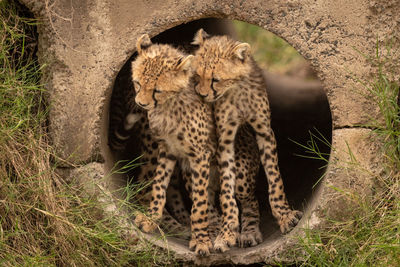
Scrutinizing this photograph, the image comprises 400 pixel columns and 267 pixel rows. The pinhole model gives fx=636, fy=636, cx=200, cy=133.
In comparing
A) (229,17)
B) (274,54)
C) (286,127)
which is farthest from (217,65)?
(274,54)

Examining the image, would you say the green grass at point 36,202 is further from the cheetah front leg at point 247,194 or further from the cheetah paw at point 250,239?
the cheetah front leg at point 247,194

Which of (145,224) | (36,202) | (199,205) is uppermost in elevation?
(36,202)

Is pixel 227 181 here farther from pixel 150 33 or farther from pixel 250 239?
pixel 150 33

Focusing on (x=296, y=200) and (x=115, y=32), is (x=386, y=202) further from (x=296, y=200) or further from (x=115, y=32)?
(x=115, y=32)

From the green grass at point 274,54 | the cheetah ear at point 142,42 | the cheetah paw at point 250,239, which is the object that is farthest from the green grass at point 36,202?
the green grass at point 274,54

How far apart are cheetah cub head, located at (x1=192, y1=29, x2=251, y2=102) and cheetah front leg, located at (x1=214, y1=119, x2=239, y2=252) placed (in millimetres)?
289

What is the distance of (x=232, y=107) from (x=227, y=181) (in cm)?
53

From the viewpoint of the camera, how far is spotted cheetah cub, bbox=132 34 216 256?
4.12 metres

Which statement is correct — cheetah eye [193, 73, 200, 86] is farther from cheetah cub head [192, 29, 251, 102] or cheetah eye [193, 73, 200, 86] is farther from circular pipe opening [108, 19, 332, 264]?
circular pipe opening [108, 19, 332, 264]

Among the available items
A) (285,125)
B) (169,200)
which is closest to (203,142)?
(169,200)

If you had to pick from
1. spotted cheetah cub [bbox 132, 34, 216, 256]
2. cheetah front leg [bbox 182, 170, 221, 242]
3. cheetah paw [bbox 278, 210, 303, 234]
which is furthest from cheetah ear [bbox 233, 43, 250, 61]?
cheetah paw [bbox 278, 210, 303, 234]

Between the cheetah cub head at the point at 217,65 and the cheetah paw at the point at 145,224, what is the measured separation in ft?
3.01

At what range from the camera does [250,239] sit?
14.9 feet

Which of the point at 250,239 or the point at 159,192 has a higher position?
the point at 159,192
